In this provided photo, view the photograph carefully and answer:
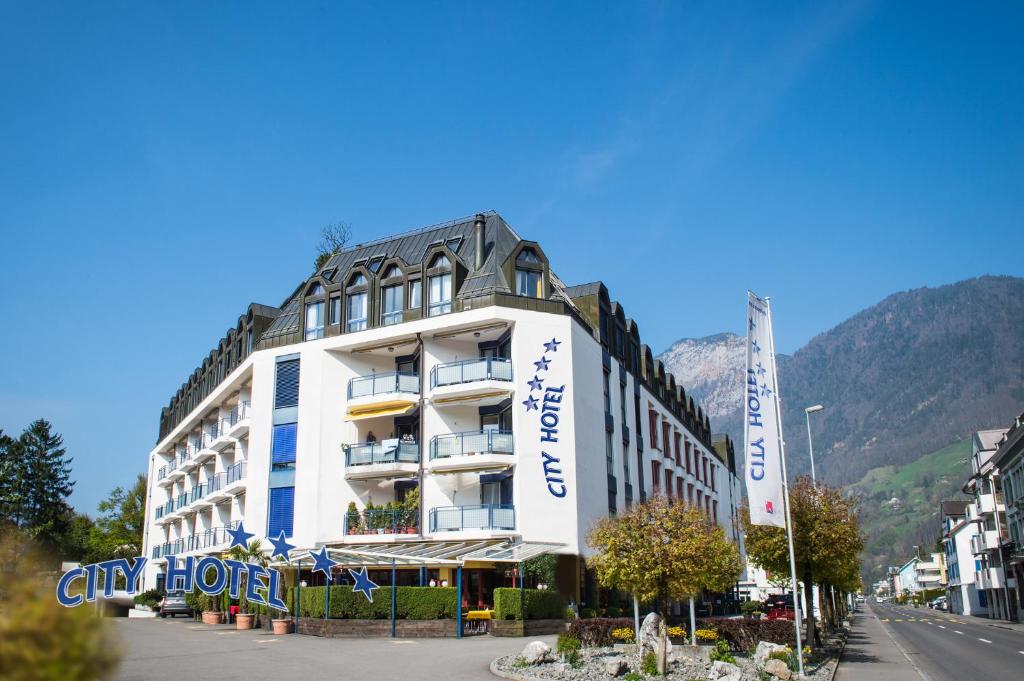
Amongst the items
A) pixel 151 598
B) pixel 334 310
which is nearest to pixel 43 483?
pixel 151 598

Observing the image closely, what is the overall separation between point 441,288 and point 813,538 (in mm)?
21947

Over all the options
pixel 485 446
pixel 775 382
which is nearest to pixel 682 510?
pixel 775 382

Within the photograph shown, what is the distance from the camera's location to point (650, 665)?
1978 cm

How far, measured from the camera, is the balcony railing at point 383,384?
133ft

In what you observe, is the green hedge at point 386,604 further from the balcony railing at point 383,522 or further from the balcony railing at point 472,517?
the balcony railing at point 383,522

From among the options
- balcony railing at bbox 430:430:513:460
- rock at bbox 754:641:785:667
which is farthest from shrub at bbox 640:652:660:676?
balcony railing at bbox 430:430:513:460

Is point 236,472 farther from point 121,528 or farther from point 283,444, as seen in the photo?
point 121,528

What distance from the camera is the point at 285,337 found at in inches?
1752

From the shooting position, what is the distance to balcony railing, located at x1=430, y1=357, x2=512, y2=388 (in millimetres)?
38344

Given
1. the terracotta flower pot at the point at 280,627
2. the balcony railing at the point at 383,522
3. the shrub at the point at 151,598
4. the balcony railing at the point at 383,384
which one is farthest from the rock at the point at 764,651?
the shrub at the point at 151,598

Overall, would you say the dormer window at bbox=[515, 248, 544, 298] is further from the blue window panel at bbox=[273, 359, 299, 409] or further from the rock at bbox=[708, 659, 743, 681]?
the rock at bbox=[708, 659, 743, 681]

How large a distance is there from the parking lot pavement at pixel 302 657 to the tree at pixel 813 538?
7982mm

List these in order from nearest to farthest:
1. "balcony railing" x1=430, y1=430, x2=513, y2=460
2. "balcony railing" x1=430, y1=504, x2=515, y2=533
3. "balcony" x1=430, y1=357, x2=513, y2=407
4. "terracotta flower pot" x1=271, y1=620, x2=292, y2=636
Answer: "terracotta flower pot" x1=271, y1=620, x2=292, y2=636, "balcony railing" x1=430, y1=504, x2=515, y2=533, "balcony railing" x1=430, y1=430, x2=513, y2=460, "balcony" x1=430, y1=357, x2=513, y2=407

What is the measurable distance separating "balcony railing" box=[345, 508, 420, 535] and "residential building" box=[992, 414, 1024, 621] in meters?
38.3
